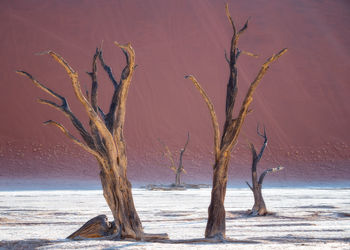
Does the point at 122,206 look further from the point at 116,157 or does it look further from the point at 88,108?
the point at 88,108

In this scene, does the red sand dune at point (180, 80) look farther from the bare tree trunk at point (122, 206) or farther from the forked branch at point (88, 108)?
the forked branch at point (88, 108)

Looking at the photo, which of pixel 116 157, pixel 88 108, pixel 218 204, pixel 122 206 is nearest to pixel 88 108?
pixel 88 108

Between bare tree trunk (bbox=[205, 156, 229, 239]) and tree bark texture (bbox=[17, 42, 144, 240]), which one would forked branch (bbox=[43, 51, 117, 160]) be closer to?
tree bark texture (bbox=[17, 42, 144, 240])

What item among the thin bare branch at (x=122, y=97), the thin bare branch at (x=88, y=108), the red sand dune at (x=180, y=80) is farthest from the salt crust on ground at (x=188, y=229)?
the red sand dune at (x=180, y=80)

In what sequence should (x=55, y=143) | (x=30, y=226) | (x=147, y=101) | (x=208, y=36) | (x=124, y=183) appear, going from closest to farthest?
(x=124, y=183)
(x=30, y=226)
(x=55, y=143)
(x=147, y=101)
(x=208, y=36)

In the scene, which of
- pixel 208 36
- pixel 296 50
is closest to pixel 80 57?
pixel 208 36

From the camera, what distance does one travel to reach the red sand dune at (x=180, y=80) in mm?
38062

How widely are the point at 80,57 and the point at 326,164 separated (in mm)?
21173

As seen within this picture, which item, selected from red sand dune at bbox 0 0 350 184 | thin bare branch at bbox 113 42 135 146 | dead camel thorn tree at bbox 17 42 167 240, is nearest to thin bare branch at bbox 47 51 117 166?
dead camel thorn tree at bbox 17 42 167 240

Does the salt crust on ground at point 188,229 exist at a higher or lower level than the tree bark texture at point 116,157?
lower

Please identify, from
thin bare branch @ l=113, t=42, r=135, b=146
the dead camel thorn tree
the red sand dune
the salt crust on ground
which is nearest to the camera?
the salt crust on ground

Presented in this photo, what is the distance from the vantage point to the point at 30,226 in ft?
27.8

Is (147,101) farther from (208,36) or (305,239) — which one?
(305,239)

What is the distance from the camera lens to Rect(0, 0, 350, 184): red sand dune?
125 ft
